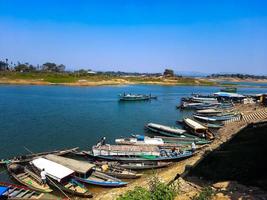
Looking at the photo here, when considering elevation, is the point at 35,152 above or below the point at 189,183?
below

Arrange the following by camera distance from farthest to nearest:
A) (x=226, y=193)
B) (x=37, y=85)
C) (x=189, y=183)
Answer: (x=37, y=85)
(x=189, y=183)
(x=226, y=193)

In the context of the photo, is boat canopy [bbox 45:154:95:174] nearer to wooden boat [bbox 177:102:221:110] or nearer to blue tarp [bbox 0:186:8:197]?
blue tarp [bbox 0:186:8:197]

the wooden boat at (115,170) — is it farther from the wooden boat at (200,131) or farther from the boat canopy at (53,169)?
the wooden boat at (200,131)

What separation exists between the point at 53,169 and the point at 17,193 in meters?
3.85

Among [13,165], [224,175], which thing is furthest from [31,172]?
[224,175]

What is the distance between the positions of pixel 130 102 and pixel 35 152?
52.1 metres

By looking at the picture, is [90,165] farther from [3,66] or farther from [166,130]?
[3,66]

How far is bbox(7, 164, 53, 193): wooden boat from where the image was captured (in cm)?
2272

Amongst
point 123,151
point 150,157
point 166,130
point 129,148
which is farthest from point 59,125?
point 150,157

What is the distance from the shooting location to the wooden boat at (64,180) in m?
22.3

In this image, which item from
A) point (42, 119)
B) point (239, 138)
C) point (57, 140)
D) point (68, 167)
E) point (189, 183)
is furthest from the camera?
point (42, 119)

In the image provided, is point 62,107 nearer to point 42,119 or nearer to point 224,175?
point 42,119

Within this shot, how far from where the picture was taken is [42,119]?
171ft

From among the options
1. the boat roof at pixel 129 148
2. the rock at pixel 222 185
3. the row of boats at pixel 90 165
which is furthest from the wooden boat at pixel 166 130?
the rock at pixel 222 185
